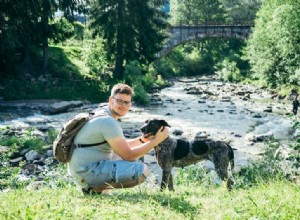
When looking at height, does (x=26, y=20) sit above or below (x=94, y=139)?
above

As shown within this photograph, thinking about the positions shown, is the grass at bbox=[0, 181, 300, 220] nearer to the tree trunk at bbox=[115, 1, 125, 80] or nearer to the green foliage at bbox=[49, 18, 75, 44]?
the green foliage at bbox=[49, 18, 75, 44]

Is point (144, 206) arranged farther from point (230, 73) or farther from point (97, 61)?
point (230, 73)

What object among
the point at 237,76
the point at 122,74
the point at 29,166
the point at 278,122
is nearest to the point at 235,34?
the point at 237,76

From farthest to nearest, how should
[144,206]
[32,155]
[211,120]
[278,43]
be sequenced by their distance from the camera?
[278,43] < [211,120] < [32,155] < [144,206]

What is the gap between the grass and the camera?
396 centimetres

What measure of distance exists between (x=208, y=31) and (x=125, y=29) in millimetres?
22445

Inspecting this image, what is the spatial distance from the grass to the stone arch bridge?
48.1 meters

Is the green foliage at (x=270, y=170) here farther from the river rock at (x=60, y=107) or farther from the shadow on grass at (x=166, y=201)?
the river rock at (x=60, y=107)

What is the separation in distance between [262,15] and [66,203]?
3862 centimetres

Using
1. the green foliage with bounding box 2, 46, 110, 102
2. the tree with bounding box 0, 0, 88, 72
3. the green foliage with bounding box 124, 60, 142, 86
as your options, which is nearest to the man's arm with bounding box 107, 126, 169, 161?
the tree with bounding box 0, 0, 88, 72

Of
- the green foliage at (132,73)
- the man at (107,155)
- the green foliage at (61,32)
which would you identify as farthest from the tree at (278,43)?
the man at (107,155)

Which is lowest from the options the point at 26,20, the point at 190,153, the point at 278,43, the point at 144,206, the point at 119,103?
the point at 190,153

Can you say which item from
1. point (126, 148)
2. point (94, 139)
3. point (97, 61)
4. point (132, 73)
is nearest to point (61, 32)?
point (97, 61)

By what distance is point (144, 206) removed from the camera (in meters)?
4.52
